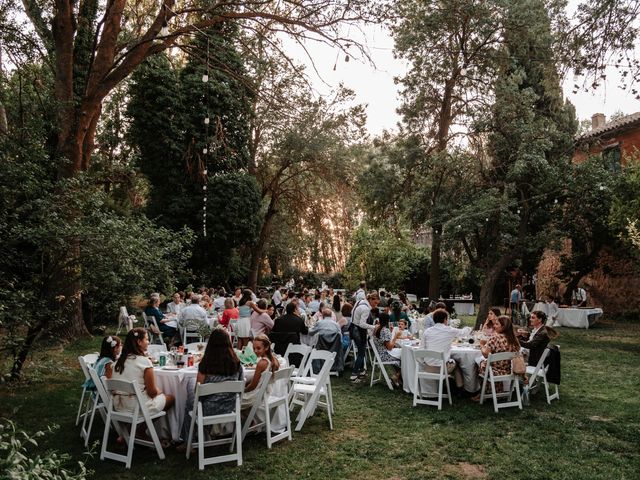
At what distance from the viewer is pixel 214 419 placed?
5.07 m

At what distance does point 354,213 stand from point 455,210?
7.49 meters

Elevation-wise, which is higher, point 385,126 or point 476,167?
point 385,126

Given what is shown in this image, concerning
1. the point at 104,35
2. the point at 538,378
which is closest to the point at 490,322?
the point at 538,378

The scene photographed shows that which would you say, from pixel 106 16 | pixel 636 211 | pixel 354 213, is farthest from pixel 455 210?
pixel 106 16

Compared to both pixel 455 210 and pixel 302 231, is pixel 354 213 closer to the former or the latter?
pixel 302 231

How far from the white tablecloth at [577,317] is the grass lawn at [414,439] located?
9516 millimetres

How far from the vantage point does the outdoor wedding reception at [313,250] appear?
5375 millimetres

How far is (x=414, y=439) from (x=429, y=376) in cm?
146

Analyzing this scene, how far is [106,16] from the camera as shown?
34.6 ft

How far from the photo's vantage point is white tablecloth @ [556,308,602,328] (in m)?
17.4

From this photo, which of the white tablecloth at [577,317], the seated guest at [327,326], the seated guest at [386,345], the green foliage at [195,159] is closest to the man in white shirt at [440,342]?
the seated guest at [386,345]

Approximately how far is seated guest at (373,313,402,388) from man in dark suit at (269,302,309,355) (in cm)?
122

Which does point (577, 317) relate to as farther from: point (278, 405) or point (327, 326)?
point (278, 405)

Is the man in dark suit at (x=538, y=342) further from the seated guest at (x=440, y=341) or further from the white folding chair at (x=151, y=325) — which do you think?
the white folding chair at (x=151, y=325)
